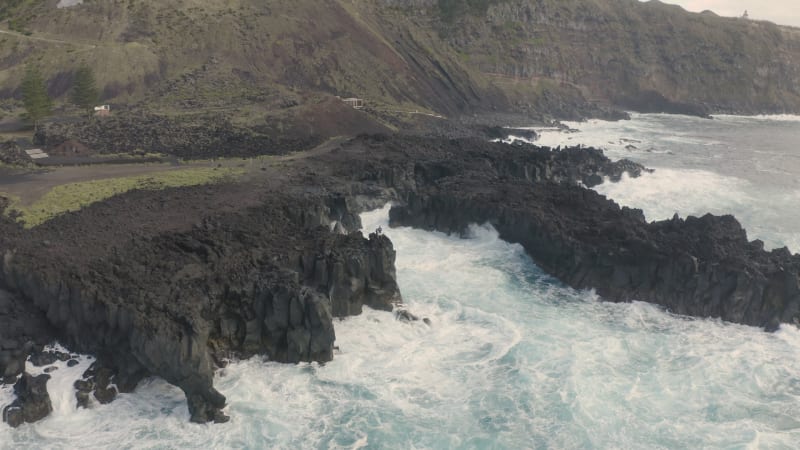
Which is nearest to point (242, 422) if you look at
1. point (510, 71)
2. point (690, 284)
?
point (690, 284)

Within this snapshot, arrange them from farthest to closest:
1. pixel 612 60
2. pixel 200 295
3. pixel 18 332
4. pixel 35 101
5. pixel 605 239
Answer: pixel 612 60 → pixel 35 101 → pixel 605 239 → pixel 200 295 → pixel 18 332

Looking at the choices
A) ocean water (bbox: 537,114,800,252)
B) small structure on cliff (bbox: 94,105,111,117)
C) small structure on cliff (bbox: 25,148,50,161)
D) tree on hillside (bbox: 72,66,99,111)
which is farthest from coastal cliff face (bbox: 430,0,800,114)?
small structure on cliff (bbox: 25,148,50,161)

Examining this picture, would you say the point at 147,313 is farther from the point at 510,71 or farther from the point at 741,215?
the point at 510,71

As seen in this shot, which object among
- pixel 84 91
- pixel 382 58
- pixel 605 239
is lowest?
pixel 605 239

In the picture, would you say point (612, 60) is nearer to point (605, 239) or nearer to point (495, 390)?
point (605, 239)

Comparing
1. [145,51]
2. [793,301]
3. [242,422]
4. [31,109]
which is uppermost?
[145,51]

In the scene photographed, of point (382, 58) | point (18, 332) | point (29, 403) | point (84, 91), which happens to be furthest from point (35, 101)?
point (382, 58)
